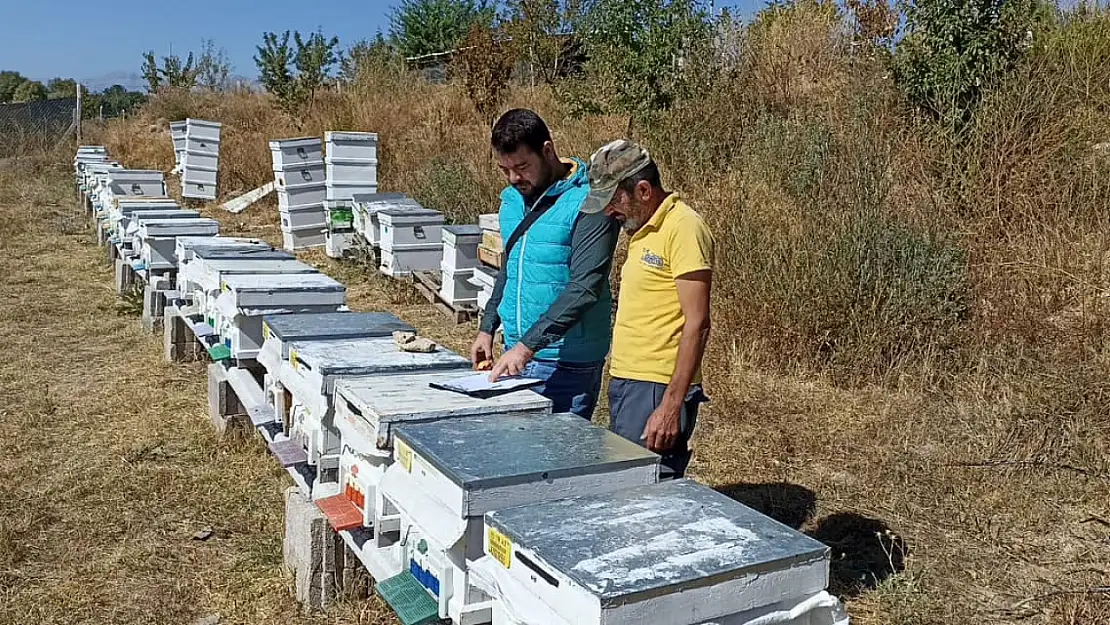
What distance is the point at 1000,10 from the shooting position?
265 inches

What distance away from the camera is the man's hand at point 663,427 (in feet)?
8.07

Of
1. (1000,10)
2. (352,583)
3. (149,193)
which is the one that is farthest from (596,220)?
(149,193)

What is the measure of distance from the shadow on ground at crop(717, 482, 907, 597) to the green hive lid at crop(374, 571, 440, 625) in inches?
54.7

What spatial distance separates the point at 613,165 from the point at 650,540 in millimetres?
1058

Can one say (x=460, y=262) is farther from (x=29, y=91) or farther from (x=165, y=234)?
(x=29, y=91)

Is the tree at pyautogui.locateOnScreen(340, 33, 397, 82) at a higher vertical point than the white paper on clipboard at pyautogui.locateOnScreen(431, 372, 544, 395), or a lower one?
higher

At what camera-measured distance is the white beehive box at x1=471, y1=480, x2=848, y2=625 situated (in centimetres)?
150

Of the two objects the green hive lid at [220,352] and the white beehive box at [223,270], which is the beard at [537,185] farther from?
the green hive lid at [220,352]

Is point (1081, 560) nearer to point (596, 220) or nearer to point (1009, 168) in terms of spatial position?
point (596, 220)

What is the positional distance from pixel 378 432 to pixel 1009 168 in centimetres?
550

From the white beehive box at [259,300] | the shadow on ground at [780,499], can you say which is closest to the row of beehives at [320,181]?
the white beehive box at [259,300]

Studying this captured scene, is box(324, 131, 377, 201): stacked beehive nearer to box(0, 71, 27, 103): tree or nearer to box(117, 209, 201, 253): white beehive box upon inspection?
box(117, 209, 201, 253): white beehive box

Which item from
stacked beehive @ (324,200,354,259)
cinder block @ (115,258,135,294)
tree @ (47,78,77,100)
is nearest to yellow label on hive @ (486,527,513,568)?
cinder block @ (115,258,135,294)

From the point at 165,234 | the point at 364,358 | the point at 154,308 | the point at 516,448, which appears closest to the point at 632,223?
the point at 516,448
